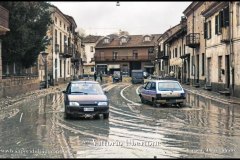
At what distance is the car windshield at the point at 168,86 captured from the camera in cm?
2214

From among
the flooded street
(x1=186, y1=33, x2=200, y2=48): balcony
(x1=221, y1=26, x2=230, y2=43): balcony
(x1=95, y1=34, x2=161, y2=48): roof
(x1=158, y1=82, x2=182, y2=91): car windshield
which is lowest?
the flooded street

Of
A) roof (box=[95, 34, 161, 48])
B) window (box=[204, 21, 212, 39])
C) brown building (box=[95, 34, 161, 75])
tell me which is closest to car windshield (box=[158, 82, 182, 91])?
window (box=[204, 21, 212, 39])

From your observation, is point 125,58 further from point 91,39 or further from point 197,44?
point 197,44

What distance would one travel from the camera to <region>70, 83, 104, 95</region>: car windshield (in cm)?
1716

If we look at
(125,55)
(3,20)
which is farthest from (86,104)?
(125,55)

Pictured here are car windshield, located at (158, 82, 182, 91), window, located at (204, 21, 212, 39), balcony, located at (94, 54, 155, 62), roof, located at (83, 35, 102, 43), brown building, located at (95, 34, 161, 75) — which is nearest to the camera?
car windshield, located at (158, 82, 182, 91)

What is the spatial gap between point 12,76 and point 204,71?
1834 centimetres

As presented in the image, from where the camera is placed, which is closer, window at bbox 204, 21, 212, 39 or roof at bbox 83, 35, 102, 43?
window at bbox 204, 21, 212, 39

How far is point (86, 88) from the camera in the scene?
1742 centimetres

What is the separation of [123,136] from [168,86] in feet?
36.2

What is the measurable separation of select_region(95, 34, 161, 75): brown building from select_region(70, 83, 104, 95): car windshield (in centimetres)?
7619

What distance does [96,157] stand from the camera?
8633mm

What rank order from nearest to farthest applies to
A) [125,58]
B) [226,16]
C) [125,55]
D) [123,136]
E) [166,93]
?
[123,136] → [166,93] → [226,16] → [125,58] → [125,55]

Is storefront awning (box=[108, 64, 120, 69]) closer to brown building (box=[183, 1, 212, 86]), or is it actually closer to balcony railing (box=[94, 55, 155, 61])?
balcony railing (box=[94, 55, 155, 61])
